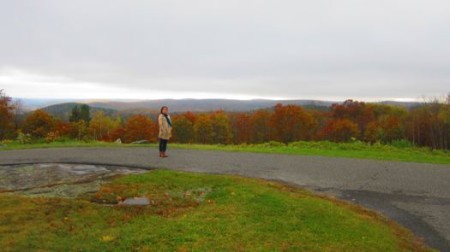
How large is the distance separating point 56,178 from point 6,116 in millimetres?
36252

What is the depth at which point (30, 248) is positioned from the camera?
5.48 metres

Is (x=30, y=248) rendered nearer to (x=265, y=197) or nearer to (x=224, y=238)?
(x=224, y=238)

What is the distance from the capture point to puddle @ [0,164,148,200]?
348 inches

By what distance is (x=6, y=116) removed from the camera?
1654 inches

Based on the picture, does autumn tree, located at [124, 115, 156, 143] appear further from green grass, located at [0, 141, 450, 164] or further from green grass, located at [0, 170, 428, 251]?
green grass, located at [0, 170, 428, 251]

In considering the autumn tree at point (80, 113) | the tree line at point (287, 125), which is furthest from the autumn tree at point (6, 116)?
the autumn tree at point (80, 113)

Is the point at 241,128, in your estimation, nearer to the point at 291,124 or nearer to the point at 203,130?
the point at 203,130

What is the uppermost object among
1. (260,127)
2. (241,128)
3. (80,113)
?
(80,113)

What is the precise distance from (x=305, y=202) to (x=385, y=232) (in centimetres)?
169

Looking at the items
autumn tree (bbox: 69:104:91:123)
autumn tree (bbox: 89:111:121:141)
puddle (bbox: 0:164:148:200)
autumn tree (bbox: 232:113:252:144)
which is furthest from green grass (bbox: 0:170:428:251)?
autumn tree (bbox: 232:113:252:144)

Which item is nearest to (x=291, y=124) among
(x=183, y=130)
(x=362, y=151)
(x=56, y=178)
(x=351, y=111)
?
(x=351, y=111)

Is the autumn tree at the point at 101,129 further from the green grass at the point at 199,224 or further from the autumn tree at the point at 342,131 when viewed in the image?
the autumn tree at the point at 342,131

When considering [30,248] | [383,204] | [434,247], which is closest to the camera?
[30,248]

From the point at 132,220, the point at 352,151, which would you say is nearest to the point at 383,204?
the point at 132,220
